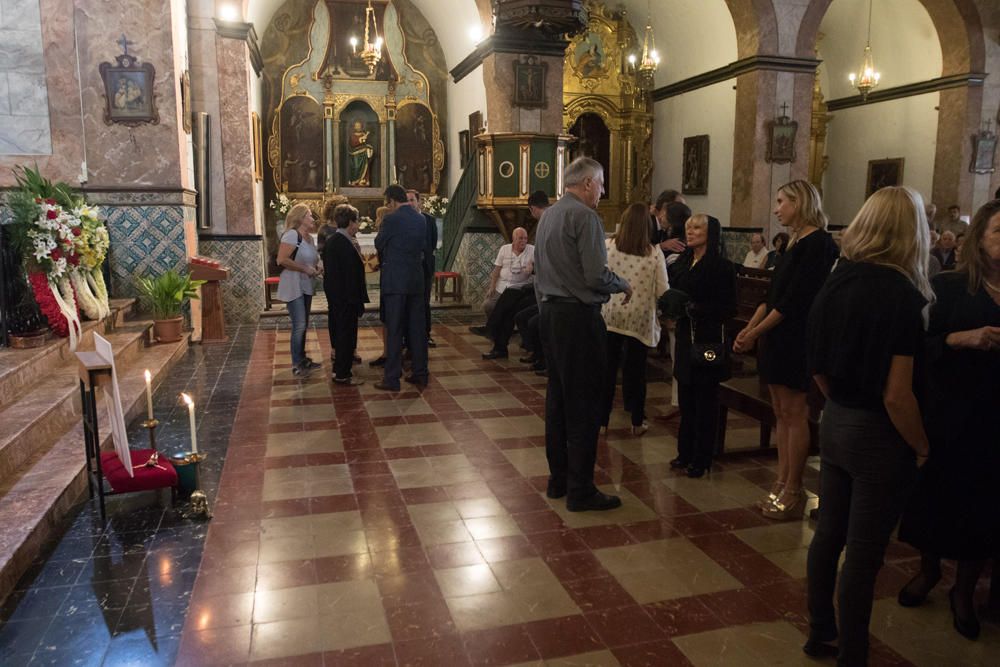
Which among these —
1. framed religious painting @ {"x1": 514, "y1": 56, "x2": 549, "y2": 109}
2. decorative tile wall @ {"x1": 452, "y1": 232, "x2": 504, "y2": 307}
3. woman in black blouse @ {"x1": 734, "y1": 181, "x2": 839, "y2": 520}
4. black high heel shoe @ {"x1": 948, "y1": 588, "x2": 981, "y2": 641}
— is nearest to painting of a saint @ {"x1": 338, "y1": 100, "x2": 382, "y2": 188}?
decorative tile wall @ {"x1": 452, "y1": 232, "x2": 504, "y2": 307}

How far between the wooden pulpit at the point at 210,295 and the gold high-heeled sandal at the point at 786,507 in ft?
23.0

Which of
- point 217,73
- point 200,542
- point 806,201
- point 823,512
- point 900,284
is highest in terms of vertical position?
point 217,73

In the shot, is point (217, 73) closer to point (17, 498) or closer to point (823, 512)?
point (17, 498)

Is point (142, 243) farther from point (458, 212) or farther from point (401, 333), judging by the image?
point (458, 212)

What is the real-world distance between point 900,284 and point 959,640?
151 cm

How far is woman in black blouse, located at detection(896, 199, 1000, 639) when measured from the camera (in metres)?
2.71

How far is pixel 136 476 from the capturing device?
12.7ft

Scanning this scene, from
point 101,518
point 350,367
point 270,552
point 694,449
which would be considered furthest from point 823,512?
point 350,367

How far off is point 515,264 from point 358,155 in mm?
8319

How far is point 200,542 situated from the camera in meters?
3.64

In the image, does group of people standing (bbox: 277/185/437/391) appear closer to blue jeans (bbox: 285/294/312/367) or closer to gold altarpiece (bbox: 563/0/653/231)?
blue jeans (bbox: 285/294/312/367)

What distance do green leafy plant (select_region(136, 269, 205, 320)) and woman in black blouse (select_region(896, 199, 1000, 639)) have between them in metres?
7.52

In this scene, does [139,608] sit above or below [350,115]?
below

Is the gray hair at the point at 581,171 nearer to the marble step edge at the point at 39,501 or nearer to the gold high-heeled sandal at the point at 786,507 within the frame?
the gold high-heeled sandal at the point at 786,507
